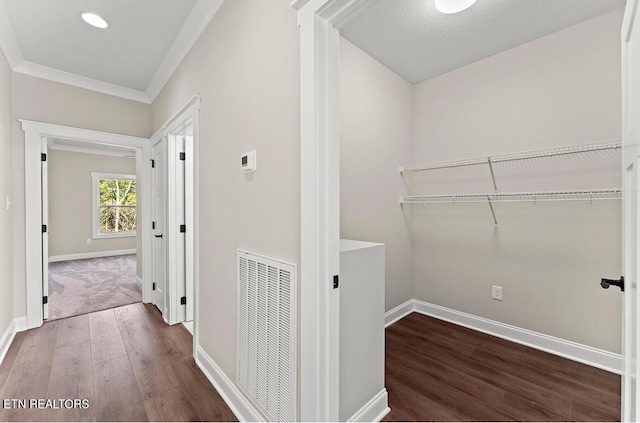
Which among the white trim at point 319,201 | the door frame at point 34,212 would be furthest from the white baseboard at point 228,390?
the door frame at point 34,212

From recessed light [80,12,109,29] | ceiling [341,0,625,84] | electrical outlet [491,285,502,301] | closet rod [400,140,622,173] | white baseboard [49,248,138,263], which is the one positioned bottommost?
white baseboard [49,248,138,263]

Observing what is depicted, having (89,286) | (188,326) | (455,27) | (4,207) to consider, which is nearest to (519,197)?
(455,27)

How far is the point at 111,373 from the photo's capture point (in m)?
2.02

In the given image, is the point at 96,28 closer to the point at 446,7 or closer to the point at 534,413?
the point at 446,7

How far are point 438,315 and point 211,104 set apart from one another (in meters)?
2.96

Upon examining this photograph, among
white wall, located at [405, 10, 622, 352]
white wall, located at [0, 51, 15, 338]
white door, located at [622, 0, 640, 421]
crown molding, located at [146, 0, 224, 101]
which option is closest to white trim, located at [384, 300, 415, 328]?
white wall, located at [405, 10, 622, 352]

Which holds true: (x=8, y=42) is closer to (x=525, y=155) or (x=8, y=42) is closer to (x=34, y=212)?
(x=34, y=212)

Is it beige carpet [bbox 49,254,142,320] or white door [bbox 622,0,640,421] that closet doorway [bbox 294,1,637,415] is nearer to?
white door [bbox 622,0,640,421]

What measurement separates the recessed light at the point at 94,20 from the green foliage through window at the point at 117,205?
18.6ft

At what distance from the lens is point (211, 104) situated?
2004 millimetres

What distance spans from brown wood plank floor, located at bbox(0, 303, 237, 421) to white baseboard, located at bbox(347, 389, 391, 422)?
751 mm

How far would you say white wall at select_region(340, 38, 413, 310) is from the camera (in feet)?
7.89

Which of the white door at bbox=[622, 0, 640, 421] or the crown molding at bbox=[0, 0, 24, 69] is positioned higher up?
the crown molding at bbox=[0, 0, 24, 69]

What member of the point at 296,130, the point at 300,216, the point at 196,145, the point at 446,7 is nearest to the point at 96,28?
the point at 196,145
